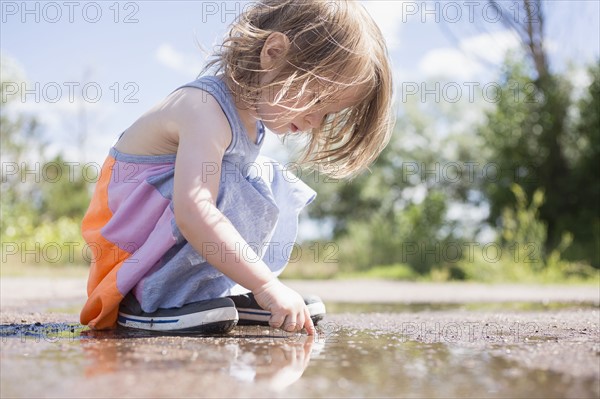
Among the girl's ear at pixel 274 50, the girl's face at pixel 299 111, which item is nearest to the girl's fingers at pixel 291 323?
the girl's face at pixel 299 111

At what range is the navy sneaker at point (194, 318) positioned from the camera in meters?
1.61

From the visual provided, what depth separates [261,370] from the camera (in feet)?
3.46

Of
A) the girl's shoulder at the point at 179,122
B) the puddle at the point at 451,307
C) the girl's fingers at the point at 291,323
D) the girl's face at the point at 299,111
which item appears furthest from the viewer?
the puddle at the point at 451,307

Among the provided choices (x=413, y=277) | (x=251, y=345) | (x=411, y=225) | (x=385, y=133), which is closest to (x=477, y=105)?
(x=411, y=225)

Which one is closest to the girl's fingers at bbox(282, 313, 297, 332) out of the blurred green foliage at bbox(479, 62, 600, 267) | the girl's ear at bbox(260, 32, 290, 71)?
the girl's ear at bbox(260, 32, 290, 71)

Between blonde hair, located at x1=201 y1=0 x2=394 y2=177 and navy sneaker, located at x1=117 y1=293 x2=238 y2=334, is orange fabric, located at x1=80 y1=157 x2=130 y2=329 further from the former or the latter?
blonde hair, located at x1=201 y1=0 x2=394 y2=177

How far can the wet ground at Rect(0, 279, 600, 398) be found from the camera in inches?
35.4

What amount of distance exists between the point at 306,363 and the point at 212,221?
591 mm

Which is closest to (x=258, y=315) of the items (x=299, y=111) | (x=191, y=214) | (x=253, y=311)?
(x=253, y=311)

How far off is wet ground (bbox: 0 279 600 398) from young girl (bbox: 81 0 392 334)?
5.1 inches

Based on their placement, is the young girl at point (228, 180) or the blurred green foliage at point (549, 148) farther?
the blurred green foliage at point (549, 148)

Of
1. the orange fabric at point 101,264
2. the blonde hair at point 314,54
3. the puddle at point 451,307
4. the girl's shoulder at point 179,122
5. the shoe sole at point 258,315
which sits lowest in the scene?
the puddle at point 451,307

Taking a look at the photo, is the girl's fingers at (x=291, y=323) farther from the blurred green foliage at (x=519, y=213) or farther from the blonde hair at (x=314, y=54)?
the blurred green foliage at (x=519, y=213)

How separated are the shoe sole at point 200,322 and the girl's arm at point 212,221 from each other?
0.28 feet
